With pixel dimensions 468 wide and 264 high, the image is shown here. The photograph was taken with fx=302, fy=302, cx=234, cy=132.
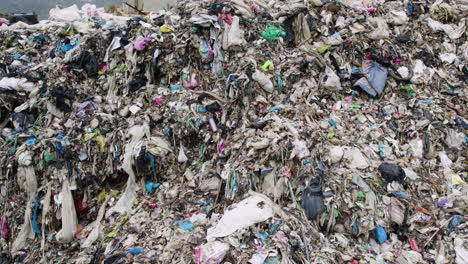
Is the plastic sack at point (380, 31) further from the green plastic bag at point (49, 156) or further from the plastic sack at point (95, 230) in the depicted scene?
the green plastic bag at point (49, 156)

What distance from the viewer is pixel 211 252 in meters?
2.26

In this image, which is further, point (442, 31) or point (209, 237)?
point (442, 31)

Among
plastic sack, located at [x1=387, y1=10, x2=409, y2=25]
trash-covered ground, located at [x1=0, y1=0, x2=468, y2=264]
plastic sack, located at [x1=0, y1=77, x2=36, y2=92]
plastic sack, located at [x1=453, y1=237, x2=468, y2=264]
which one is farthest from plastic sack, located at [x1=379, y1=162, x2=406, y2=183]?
plastic sack, located at [x1=0, y1=77, x2=36, y2=92]

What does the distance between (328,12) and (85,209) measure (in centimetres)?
445

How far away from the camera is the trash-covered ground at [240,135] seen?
263cm

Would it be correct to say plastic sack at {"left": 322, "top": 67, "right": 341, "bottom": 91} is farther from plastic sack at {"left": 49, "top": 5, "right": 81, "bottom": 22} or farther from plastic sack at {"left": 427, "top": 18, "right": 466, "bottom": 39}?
plastic sack at {"left": 49, "top": 5, "right": 81, "bottom": 22}

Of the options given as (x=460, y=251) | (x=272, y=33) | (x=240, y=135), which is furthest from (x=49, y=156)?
(x=460, y=251)

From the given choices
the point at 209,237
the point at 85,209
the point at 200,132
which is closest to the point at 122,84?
the point at 200,132

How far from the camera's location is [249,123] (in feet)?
11.4

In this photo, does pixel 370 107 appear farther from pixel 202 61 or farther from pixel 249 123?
pixel 202 61

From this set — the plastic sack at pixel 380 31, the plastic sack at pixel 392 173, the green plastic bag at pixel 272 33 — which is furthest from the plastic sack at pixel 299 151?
the plastic sack at pixel 380 31

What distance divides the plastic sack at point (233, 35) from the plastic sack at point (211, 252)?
2.80 meters

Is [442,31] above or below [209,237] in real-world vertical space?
above

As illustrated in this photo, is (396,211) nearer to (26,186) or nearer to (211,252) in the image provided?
(211,252)
